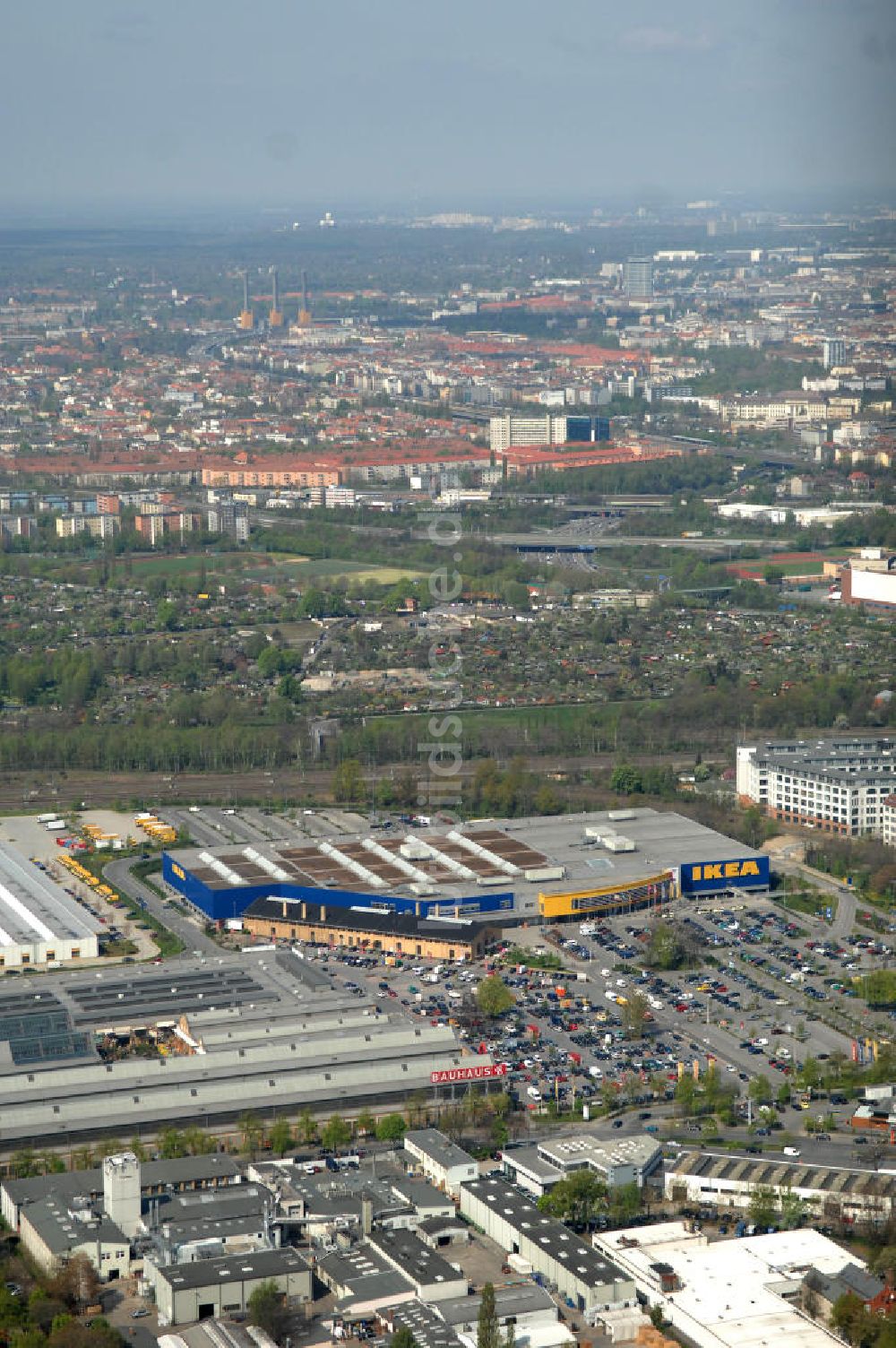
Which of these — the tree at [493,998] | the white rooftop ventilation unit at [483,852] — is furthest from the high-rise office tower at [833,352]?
the tree at [493,998]

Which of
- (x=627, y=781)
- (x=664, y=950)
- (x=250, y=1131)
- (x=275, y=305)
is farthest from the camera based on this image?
(x=275, y=305)

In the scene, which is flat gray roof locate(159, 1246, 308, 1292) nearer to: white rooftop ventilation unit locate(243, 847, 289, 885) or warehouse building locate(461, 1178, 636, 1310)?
warehouse building locate(461, 1178, 636, 1310)

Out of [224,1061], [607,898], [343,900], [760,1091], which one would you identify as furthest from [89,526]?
[760,1091]

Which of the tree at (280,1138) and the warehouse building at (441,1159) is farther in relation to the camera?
the tree at (280,1138)

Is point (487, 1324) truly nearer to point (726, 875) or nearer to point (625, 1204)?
point (625, 1204)

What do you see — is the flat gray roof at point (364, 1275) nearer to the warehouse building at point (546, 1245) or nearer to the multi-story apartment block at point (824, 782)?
the warehouse building at point (546, 1245)

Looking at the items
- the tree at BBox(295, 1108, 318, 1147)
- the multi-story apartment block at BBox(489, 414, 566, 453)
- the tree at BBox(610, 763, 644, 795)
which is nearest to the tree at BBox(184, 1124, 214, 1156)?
the tree at BBox(295, 1108, 318, 1147)
